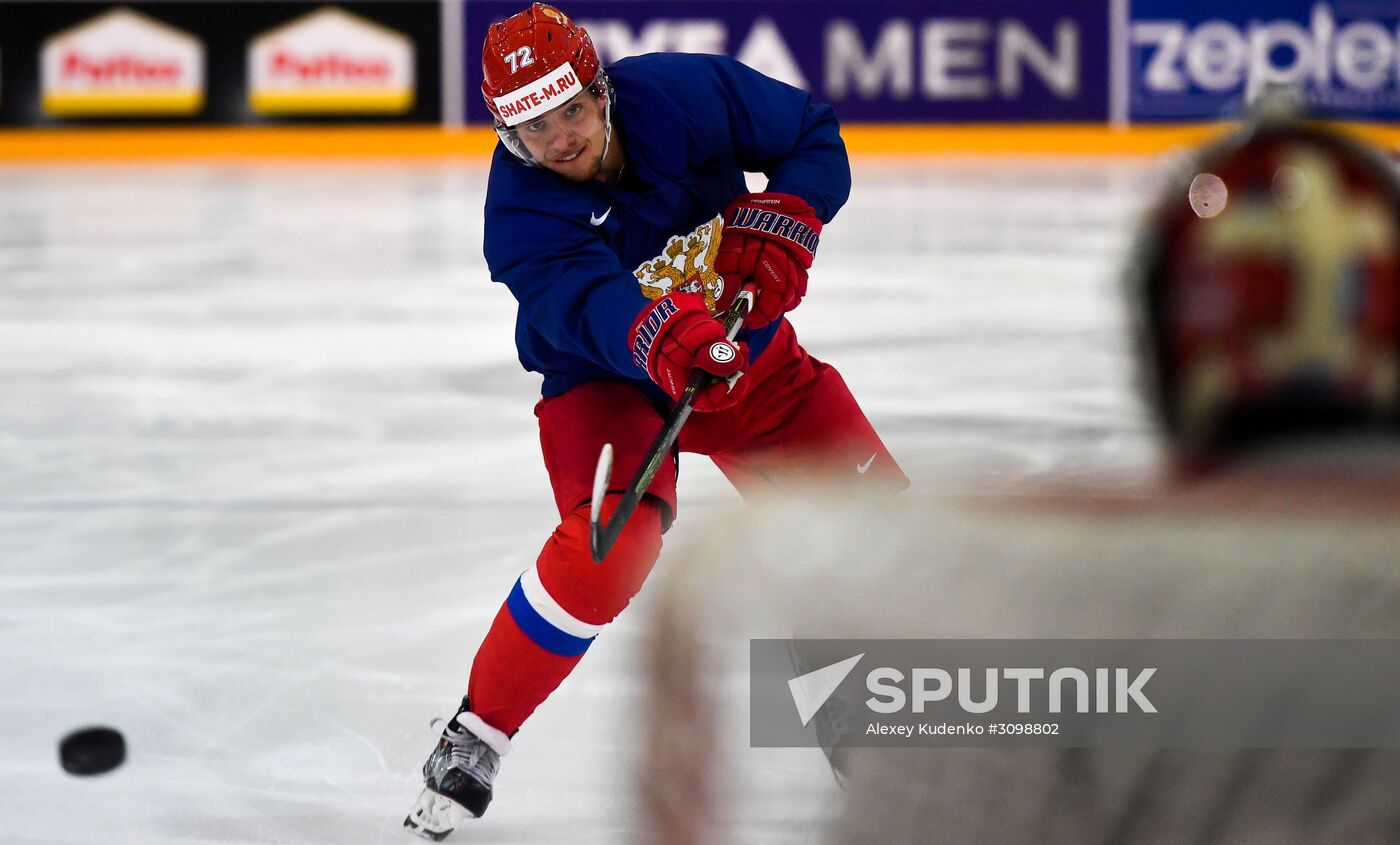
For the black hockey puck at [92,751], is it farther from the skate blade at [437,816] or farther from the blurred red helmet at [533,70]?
the blurred red helmet at [533,70]

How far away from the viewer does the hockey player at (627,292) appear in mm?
1939

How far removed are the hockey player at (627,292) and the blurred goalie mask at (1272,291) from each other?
92 centimetres

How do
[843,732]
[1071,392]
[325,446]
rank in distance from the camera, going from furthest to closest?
[1071,392] → [325,446] → [843,732]

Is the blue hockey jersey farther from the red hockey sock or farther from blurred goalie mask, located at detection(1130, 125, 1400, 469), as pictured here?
blurred goalie mask, located at detection(1130, 125, 1400, 469)

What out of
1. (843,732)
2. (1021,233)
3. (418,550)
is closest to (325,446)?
(418,550)

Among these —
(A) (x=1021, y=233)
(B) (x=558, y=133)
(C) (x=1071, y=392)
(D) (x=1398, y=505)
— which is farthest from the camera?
(A) (x=1021, y=233)

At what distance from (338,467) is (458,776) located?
176cm

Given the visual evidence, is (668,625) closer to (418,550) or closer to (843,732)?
(843,732)

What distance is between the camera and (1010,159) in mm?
9539

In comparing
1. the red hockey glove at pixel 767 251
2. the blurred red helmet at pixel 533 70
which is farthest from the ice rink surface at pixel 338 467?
the blurred red helmet at pixel 533 70

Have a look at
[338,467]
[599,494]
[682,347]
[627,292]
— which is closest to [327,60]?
[338,467]

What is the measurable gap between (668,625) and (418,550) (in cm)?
241

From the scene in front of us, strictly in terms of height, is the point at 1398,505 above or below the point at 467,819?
above

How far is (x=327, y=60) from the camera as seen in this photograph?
9781 mm
